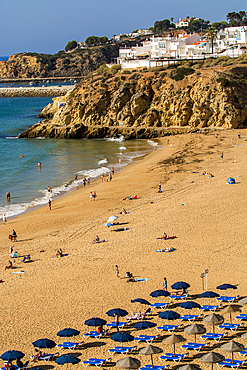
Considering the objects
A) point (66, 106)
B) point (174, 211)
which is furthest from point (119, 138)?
point (174, 211)

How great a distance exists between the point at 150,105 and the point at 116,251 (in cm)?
3990

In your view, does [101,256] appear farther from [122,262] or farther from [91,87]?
[91,87]

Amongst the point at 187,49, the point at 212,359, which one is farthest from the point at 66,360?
the point at 187,49

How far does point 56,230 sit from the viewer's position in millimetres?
23547

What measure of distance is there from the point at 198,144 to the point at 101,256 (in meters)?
28.7

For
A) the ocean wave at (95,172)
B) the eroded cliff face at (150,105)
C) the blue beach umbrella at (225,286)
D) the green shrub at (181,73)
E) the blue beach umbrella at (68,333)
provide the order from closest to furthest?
the blue beach umbrella at (68,333)
the blue beach umbrella at (225,286)
the ocean wave at (95,172)
the eroded cliff face at (150,105)
the green shrub at (181,73)

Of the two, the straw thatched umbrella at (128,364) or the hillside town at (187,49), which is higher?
the hillside town at (187,49)

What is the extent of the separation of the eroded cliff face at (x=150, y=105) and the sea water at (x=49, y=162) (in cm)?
283

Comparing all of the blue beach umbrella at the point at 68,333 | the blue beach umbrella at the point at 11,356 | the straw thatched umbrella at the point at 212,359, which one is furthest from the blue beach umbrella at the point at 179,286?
the blue beach umbrella at the point at 11,356

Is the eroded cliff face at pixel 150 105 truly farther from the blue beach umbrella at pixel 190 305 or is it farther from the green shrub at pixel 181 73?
the blue beach umbrella at pixel 190 305

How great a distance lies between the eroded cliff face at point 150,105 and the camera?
170 ft

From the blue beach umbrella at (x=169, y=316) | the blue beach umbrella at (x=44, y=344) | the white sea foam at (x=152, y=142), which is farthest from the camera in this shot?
the white sea foam at (x=152, y=142)

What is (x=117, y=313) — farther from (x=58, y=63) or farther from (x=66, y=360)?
(x=58, y=63)

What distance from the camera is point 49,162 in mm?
43000
